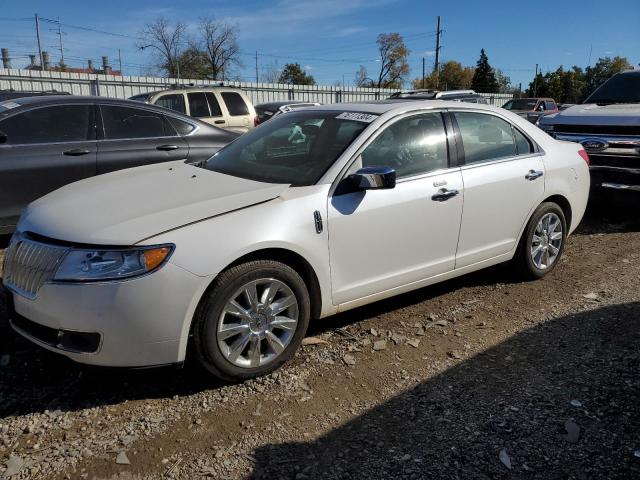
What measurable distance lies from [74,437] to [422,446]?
5.75ft

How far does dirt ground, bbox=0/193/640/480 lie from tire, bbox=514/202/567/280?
0.69 metres

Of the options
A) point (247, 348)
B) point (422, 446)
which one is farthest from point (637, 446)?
point (247, 348)

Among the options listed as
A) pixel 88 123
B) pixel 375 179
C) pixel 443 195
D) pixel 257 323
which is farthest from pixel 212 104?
pixel 257 323

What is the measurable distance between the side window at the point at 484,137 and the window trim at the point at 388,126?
0.13 meters

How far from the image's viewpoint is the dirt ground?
257 cm

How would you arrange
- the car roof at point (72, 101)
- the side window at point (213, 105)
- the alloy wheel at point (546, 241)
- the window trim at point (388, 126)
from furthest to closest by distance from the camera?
the side window at point (213, 105), the car roof at point (72, 101), the alloy wheel at point (546, 241), the window trim at point (388, 126)

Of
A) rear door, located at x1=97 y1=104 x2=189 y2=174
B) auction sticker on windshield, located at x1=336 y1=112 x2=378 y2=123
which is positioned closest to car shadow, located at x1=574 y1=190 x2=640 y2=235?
auction sticker on windshield, located at x1=336 y1=112 x2=378 y2=123

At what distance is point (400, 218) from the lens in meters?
3.72

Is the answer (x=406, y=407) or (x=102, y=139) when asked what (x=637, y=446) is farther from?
(x=102, y=139)

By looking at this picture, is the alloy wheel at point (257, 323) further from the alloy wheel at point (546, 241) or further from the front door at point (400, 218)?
the alloy wheel at point (546, 241)

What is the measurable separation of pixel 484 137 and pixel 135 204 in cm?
281

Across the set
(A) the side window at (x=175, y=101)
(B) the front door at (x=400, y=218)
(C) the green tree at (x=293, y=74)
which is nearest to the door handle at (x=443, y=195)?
(B) the front door at (x=400, y=218)

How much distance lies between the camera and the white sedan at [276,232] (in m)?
2.80

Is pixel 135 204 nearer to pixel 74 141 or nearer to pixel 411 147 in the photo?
pixel 411 147
